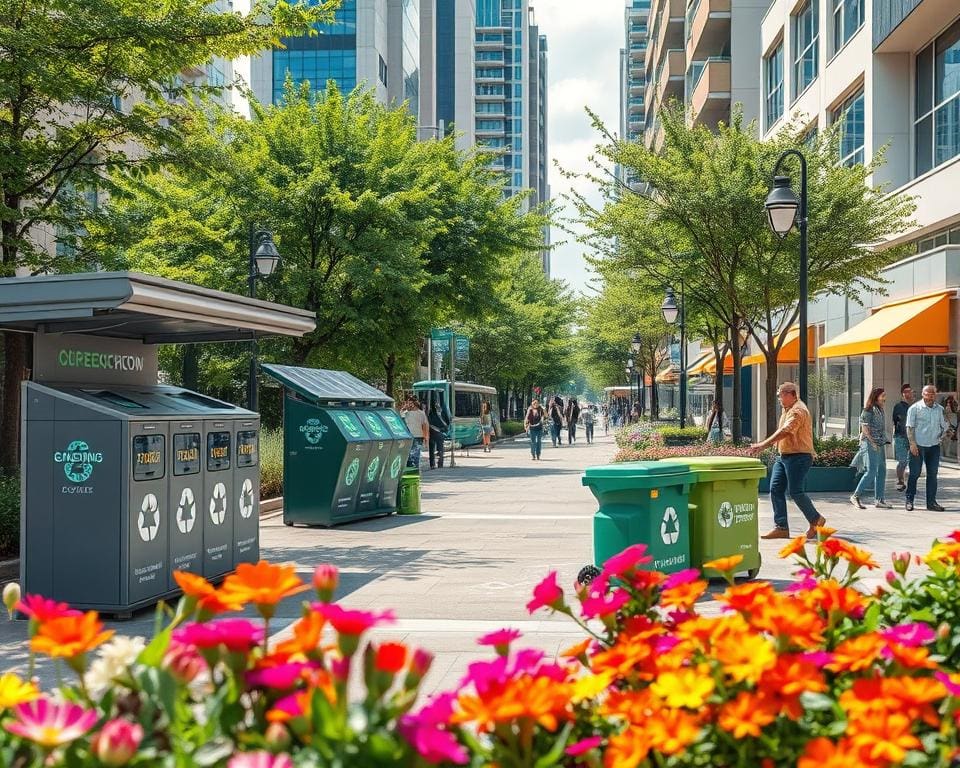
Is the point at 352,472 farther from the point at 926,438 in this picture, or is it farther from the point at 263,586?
the point at 263,586

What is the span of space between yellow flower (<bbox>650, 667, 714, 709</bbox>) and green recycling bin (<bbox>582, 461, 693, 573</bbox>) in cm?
655

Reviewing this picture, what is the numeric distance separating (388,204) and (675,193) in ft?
20.8

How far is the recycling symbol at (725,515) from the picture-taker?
9477mm

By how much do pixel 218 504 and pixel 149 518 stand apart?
117 centimetres

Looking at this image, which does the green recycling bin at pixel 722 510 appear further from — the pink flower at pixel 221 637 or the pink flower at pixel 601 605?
the pink flower at pixel 221 637

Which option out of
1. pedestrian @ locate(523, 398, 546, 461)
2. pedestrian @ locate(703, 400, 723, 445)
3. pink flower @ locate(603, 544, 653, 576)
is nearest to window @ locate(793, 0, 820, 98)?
pedestrian @ locate(703, 400, 723, 445)

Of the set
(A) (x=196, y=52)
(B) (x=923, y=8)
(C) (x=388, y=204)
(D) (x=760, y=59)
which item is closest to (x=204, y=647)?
(A) (x=196, y=52)

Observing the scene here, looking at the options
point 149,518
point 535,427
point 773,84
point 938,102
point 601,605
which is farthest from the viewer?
point 773,84

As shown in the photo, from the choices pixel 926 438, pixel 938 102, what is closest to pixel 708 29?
pixel 938 102

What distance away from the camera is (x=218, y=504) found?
9.52 meters

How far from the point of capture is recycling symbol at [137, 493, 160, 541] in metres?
8.26

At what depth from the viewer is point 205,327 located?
10203mm

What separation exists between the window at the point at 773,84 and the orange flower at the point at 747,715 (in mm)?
40806

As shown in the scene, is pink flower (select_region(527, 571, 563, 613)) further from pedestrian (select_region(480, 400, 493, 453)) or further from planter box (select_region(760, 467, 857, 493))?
pedestrian (select_region(480, 400, 493, 453))
